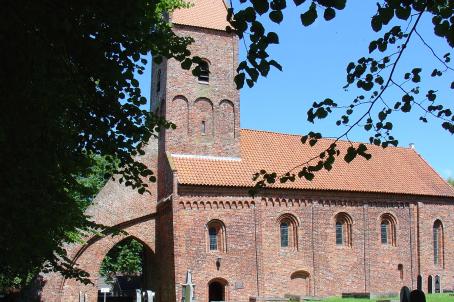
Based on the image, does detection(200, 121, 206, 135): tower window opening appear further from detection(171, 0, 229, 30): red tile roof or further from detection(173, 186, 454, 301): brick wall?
detection(171, 0, 229, 30): red tile roof

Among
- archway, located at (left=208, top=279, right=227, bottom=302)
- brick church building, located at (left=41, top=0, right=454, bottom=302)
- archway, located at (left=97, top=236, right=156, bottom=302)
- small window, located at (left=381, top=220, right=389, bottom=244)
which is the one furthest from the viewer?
small window, located at (left=381, top=220, right=389, bottom=244)

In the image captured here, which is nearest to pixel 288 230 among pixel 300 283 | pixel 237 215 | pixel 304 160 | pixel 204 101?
pixel 300 283

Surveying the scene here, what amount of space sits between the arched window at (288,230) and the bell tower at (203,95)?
372 cm

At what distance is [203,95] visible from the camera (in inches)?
993

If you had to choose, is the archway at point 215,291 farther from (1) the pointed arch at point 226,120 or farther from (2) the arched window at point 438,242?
(2) the arched window at point 438,242

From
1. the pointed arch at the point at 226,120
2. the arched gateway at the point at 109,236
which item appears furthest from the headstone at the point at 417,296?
the pointed arch at the point at 226,120

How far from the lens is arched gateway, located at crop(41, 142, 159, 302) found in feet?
73.9

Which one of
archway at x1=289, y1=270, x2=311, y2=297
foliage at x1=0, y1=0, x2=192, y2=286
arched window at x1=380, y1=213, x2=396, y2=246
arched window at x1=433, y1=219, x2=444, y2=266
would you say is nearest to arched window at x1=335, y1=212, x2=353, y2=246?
arched window at x1=380, y1=213, x2=396, y2=246

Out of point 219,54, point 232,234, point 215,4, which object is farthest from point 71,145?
point 215,4

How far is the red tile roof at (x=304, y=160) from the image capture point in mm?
23969

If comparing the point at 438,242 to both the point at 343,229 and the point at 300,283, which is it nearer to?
the point at 343,229

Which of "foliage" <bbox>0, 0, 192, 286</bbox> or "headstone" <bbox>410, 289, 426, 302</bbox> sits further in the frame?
"headstone" <bbox>410, 289, 426, 302</bbox>

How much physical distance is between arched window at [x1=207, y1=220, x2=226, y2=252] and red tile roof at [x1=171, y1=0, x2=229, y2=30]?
9.13 m

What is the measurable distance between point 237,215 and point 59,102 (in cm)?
1829
